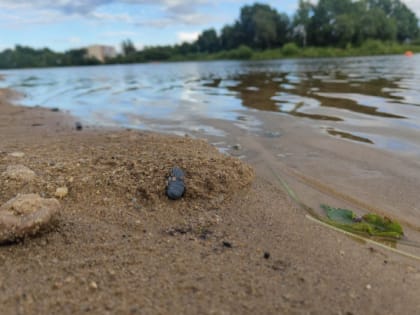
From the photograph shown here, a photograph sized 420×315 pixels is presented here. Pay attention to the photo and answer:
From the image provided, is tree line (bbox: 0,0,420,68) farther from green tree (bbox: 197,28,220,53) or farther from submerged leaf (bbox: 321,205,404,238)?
submerged leaf (bbox: 321,205,404,238)

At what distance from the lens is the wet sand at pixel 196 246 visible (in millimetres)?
1391

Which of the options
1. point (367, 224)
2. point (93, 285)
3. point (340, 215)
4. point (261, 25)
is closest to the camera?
point (93, 285)

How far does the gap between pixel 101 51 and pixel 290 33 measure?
64.7 metres

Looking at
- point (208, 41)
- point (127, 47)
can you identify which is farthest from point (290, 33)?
point (127, 47)

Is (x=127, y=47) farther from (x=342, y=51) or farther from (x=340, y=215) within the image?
(x=340, y=215)

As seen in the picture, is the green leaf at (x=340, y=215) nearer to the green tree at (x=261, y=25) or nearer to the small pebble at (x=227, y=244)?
the small pebble at (x=227, y=244)

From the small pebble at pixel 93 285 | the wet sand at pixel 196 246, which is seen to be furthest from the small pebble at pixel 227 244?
the small pebble at pixel 93 285

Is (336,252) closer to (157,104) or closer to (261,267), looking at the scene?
(261,267)

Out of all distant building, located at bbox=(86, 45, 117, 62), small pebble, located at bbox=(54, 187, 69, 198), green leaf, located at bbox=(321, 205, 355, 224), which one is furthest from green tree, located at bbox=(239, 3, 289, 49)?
small pebble, located at bbox=(54, 187, 69, 198)

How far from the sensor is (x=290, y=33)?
6450 centimetres

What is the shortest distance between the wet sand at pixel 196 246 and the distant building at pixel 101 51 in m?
96.2

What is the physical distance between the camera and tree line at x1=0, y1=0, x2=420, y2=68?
52688 millimetres

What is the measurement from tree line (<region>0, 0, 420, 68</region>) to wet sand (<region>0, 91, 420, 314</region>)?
5288 cm

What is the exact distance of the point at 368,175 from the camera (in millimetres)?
3088
